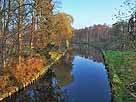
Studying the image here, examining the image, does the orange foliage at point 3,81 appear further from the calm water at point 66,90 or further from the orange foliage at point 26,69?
the orange foliage at point 26,69

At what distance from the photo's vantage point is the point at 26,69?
1275 inches

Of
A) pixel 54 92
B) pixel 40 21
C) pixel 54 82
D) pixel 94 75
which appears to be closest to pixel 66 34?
pixel 40 21

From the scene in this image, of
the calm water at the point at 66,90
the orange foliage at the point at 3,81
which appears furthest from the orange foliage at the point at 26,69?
the orange foliage at the point at 3,81

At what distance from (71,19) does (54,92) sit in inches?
2575

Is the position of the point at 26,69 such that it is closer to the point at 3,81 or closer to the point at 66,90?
the point at 66,90

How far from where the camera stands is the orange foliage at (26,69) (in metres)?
29.5

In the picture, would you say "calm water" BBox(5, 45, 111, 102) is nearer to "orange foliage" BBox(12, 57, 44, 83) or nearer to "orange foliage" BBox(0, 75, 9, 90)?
"orange foliage" BBox(12, 57, 44, 83)

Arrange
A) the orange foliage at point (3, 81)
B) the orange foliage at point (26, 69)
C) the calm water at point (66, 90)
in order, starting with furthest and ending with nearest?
the orange foliage at point (26, 69)
the calm water at point (66, 90)
the orange foliage at point (3, 81)

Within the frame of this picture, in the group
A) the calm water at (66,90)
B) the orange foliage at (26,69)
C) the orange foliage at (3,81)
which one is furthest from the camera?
the orange foliage at (26,69)

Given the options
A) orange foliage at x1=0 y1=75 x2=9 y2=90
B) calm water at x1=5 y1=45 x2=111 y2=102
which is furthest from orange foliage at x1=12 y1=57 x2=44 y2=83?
orange foliage at x1=0 y1=75 x2=9 y2=90

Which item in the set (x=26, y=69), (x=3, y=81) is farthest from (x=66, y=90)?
(x=3, y=81)

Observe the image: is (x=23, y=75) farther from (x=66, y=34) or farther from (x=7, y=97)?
(x=66, y=34)

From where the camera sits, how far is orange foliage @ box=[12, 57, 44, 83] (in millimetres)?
29538

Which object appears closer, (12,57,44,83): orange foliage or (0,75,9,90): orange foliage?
(0,75,9,90): orange foliage
